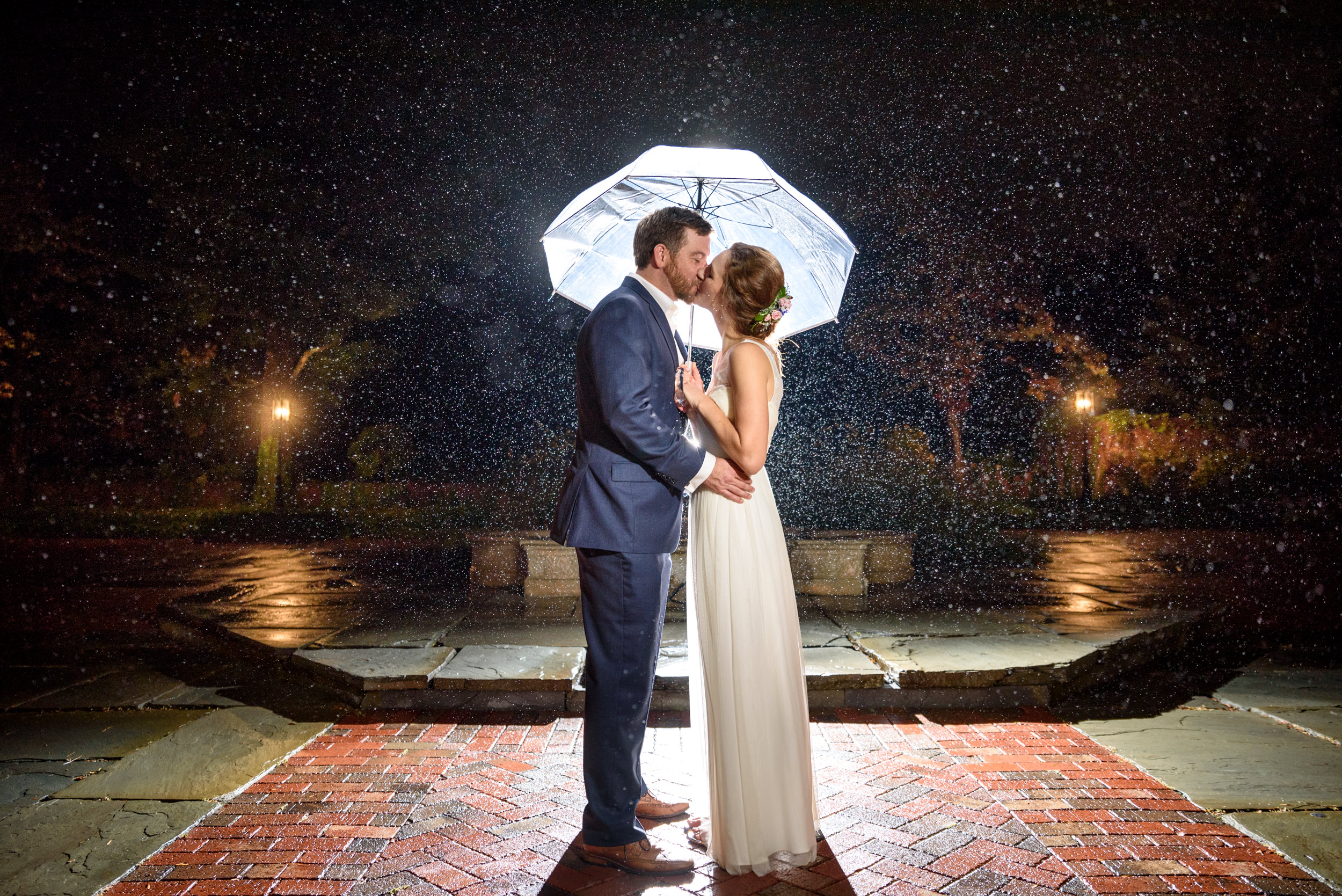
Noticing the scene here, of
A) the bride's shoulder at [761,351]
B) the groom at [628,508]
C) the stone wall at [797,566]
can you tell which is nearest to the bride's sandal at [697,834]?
the groom at [628,508]

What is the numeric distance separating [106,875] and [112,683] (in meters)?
2.94

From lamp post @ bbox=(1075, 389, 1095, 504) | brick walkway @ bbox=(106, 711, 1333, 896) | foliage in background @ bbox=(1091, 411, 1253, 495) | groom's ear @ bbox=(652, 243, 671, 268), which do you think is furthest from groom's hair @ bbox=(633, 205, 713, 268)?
foliage in background @ bbox=(1091, 411, 1253, 495)

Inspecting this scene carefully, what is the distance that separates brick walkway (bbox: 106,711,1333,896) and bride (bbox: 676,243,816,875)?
0.19 m

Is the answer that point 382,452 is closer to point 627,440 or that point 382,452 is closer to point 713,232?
point 713,232

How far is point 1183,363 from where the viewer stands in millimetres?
17531

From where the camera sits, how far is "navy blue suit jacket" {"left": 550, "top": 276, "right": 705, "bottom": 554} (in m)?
2.49

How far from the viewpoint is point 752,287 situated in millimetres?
2559

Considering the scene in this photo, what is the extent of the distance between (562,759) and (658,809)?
795 millimetres

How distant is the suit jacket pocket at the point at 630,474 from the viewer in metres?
2.59

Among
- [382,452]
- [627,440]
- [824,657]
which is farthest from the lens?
[382,452]

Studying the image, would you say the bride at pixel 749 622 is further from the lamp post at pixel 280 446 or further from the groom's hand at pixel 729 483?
the lamp post at pixel 280 446

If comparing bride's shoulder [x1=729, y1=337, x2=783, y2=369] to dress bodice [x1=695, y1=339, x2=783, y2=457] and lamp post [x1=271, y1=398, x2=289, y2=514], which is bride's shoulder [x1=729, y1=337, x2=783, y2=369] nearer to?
dress bodice [x1=695, y1=339, x2=783, y2=457]

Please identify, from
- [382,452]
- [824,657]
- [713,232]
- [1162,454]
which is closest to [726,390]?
[713,232]

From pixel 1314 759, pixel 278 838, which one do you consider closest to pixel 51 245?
pixel 278 838
